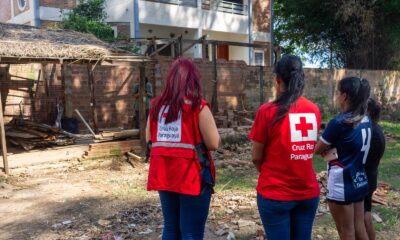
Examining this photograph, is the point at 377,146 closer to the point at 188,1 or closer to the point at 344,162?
the point at 344,162

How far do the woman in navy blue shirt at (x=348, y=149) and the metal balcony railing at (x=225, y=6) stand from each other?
59.4 feet

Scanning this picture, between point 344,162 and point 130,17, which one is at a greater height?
point 130,17

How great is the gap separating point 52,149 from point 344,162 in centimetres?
743

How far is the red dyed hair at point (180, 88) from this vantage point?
282 centimetres

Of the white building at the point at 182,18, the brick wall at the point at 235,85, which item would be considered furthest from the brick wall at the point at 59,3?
the brick wall at the point at 235,85

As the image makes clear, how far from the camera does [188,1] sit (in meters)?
19.8

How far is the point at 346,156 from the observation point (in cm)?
310

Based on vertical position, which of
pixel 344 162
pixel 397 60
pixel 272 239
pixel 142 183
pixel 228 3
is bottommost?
pixel 142 183

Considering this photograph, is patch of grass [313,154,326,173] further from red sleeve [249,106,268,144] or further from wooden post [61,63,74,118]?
wooden post [61,63,74,118]

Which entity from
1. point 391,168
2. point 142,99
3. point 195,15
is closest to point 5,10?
point 195,15

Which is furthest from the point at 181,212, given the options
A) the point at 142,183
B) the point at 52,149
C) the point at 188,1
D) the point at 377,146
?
the point at 188,1

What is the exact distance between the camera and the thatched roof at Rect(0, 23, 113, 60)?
26.6 ft

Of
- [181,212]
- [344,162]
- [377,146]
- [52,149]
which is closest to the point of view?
[181,212]

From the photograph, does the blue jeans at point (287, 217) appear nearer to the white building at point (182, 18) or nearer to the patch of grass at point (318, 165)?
the patch of grass at point (318, 165)
